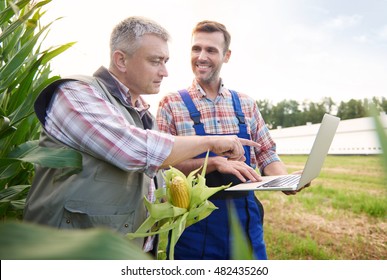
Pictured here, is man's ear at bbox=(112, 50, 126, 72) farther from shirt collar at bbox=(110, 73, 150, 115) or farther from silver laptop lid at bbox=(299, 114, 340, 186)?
silver laptop lid at bbox=(299, 114, 340, 186)

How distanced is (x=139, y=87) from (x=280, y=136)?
1255 centimetres

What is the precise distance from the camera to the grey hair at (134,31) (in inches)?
34.6

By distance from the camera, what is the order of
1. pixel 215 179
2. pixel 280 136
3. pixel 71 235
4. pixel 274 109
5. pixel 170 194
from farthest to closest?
pixel 274 109, pixel 280 136, pixel 215 179, pixel 170 194, pixel 71 235

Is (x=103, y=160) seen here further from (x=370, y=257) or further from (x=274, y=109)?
(x=274, y=109)

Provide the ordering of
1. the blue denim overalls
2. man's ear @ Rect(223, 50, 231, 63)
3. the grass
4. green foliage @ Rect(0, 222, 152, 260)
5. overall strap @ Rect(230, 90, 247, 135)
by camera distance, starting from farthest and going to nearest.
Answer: the grass, man's ear @ Rect(223, 50, 231, 63), overall strap @ Rect(230, 90, 247, 135), the blue denim overalls, green foliage @ Rect(0, 222, 152, 260)

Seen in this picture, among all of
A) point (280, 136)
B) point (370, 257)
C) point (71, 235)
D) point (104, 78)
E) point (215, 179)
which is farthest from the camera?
point (280, 136)

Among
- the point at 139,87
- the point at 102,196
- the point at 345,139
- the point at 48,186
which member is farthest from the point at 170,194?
the point at 345,139

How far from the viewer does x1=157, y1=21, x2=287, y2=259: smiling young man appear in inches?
42.3

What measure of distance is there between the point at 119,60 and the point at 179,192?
48cm

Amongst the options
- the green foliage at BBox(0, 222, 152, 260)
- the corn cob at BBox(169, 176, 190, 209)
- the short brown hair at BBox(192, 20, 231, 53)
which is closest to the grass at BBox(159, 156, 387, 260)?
the short brown hair at BBox(192, 20, 231, 53)

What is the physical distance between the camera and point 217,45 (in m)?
1.28

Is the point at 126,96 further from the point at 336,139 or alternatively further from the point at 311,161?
the point at 336,139

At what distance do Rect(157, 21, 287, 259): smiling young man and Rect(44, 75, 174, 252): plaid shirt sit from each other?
0.29 m

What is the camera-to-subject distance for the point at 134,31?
881 millimetres
